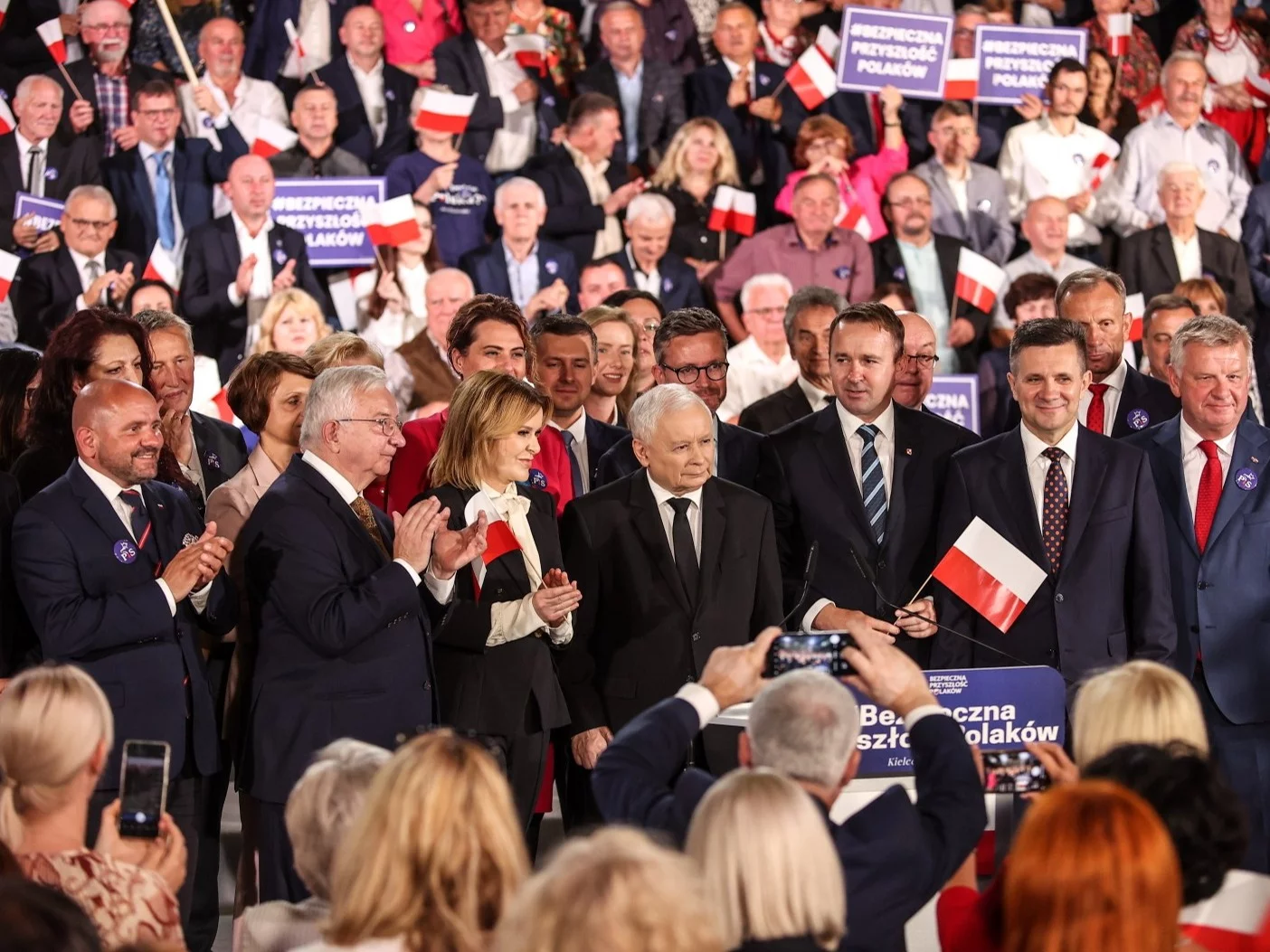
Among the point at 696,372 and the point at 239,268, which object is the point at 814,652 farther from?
the point at 239,268

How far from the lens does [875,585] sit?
4770 millimetres

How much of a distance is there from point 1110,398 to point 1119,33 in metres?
5.58

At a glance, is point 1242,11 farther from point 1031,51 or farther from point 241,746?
point 241,746

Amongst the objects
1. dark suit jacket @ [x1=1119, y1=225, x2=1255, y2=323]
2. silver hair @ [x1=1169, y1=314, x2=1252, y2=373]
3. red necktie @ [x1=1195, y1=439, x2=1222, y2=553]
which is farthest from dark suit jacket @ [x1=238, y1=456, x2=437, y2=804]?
dark suit jacket @ [x1=1119, y1=225, x2=1255, y2=323]

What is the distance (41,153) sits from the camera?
8867 mm

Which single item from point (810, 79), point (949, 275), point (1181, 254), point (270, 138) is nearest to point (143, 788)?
point (270, 138)

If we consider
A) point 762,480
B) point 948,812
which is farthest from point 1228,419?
point 948,812

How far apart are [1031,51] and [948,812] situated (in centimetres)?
802

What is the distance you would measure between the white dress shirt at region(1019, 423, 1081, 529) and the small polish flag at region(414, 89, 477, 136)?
16.7 feet

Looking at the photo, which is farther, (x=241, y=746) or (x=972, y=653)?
(x=972, y=653)

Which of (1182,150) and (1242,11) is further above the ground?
(1242,11)

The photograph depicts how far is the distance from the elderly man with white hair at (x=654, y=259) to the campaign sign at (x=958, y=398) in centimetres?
145

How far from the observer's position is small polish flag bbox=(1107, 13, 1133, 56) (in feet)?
34.8

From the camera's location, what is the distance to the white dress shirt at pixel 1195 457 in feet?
16.5
